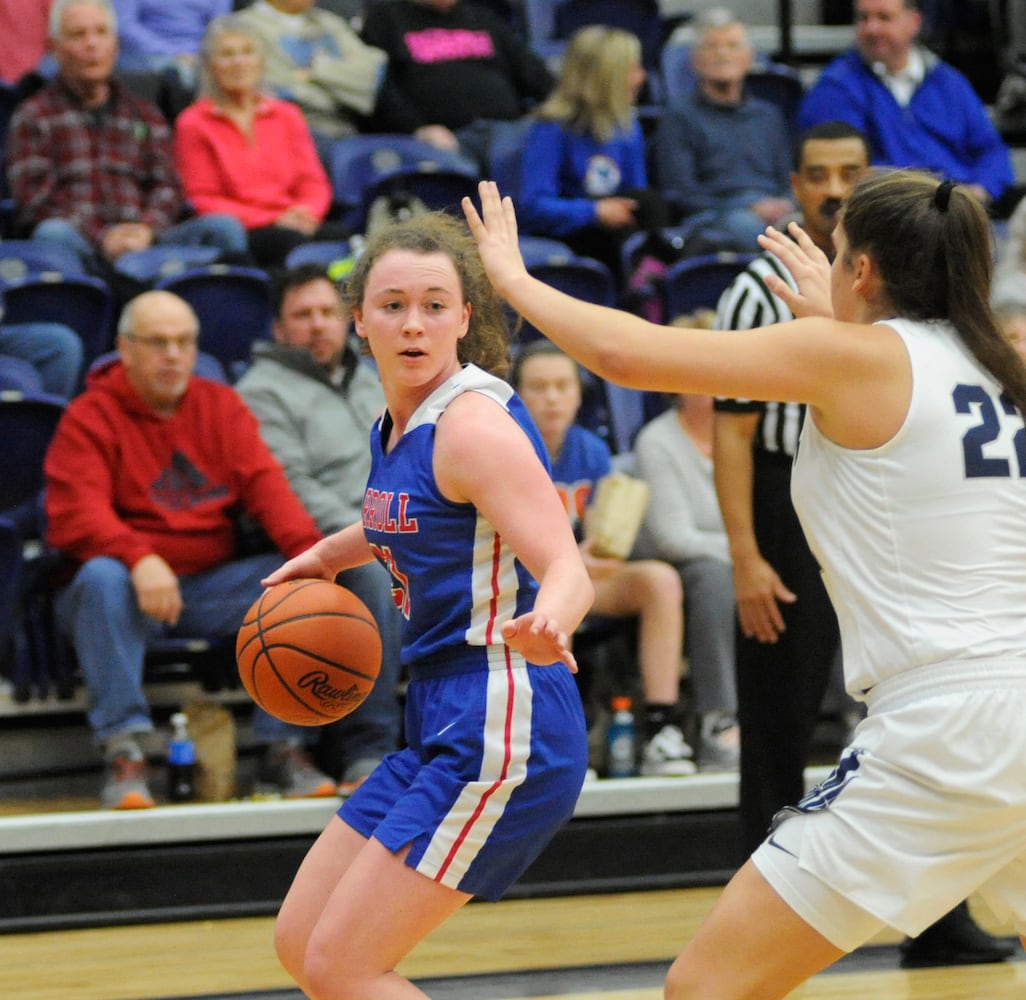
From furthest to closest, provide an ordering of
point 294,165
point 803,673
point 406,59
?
point 406,59
point 294,165
point 803,673

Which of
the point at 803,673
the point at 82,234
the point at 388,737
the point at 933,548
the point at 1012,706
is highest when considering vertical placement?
the point at 82,234

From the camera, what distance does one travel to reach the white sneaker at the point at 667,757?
5430mm

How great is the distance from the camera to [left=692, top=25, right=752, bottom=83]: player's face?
25.2ft

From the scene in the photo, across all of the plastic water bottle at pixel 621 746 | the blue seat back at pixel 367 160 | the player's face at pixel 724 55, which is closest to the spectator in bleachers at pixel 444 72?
the blue seat back at pixel 367 160

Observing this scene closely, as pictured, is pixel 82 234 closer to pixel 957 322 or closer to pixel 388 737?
pixel 388 737

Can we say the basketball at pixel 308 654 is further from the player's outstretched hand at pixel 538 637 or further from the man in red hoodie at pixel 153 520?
the man in red hoodie at pixel 153 520

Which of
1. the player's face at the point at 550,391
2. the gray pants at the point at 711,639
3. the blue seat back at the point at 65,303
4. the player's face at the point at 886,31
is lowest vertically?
the gray pants at the point at 711,639

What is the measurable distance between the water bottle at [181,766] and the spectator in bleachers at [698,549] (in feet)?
5.40

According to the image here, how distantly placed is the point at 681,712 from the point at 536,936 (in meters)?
1.43

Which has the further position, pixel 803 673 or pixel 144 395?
pixel 144 395

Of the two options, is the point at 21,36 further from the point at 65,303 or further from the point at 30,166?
the point at 65,303

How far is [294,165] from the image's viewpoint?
721cm

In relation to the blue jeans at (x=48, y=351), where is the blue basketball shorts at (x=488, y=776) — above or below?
below

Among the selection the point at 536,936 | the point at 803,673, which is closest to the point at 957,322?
the point at 803,673
